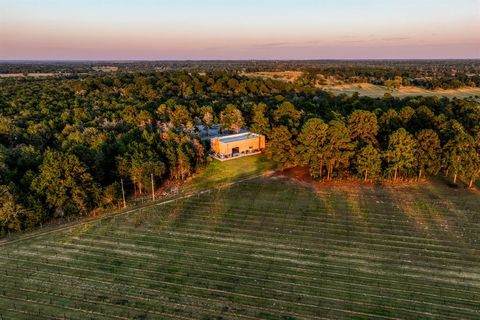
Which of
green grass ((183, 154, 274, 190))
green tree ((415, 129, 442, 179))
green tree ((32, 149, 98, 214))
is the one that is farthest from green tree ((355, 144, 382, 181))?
green tree ((32, 149, 98, 214))

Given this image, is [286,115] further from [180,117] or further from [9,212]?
[9,212]

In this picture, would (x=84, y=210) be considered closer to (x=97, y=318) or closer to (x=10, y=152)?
(x=10, y=152)

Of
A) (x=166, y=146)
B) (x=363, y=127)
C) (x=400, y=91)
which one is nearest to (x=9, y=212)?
(x=166, y=146)

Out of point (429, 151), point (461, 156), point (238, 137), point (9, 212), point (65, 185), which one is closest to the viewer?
point (9, 212)

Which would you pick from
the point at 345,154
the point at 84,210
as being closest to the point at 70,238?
the point at 84,210

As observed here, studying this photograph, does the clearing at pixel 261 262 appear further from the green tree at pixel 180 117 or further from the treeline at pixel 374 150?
the green tree at pixel 180 117

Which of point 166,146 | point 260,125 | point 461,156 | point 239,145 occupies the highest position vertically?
point 260,125
